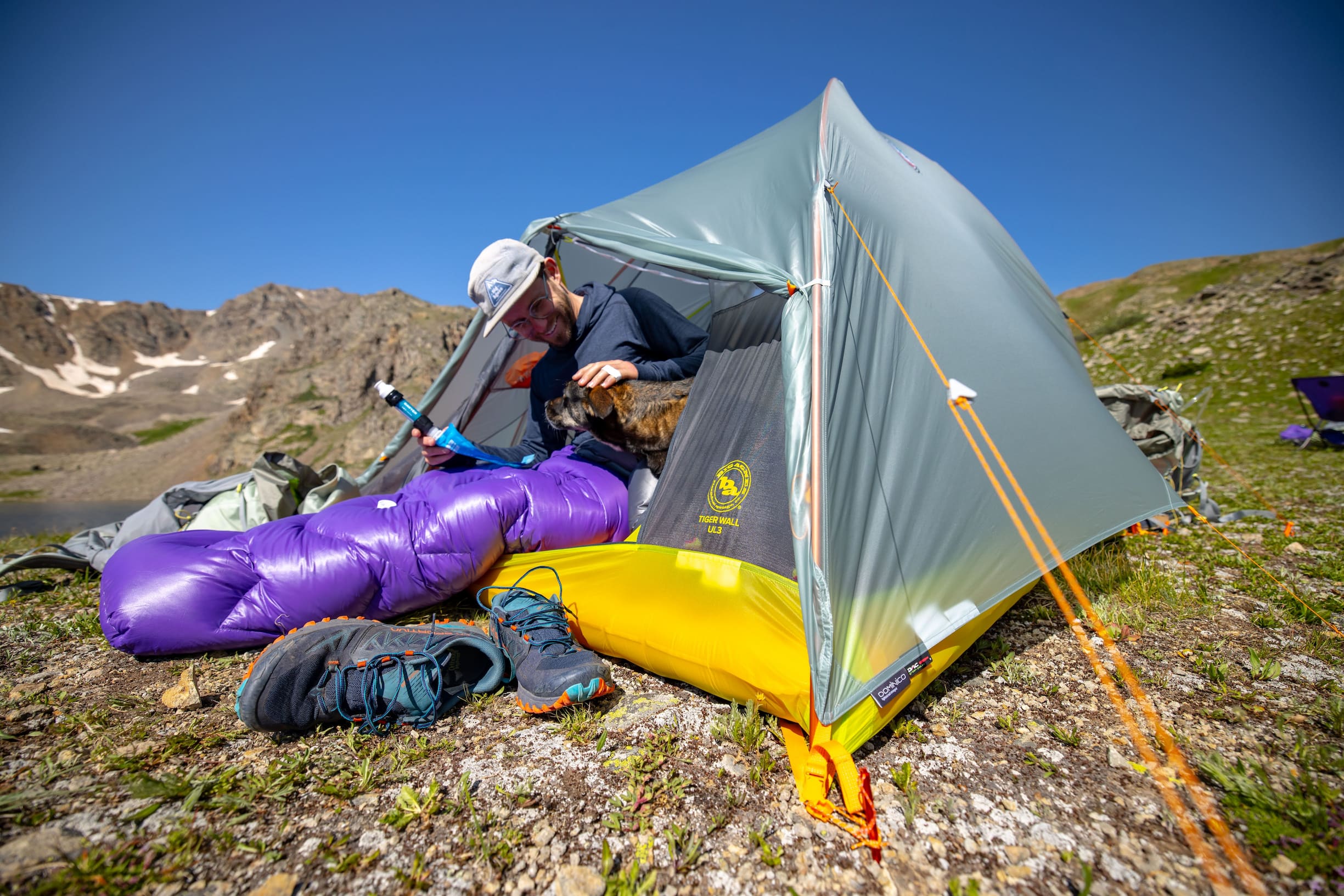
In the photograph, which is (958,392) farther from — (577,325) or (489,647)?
(489,647)

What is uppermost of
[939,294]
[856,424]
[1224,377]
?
[939,294]

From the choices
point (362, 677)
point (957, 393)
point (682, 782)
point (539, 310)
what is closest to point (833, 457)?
point (957, 393)

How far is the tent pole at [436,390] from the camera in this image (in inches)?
175

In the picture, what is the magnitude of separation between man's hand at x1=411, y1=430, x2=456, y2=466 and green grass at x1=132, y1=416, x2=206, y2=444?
137m

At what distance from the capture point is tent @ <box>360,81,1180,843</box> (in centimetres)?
234

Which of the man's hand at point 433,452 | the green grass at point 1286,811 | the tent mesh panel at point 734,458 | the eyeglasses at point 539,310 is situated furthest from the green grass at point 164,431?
the green grass at point 1286,811

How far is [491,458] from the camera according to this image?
4109mm

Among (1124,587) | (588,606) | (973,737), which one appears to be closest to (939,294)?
(1124,587)

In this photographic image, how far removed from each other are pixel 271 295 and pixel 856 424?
208262 millimetres

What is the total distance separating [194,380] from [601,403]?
608 feet

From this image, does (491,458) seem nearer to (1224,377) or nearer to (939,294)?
(939,294)

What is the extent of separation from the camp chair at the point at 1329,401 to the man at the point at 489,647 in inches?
571

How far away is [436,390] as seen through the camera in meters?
5.04

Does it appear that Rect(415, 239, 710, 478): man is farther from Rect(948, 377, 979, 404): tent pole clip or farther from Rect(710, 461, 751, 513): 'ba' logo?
Rect(948, 377, 979, 404): tent pole clip
